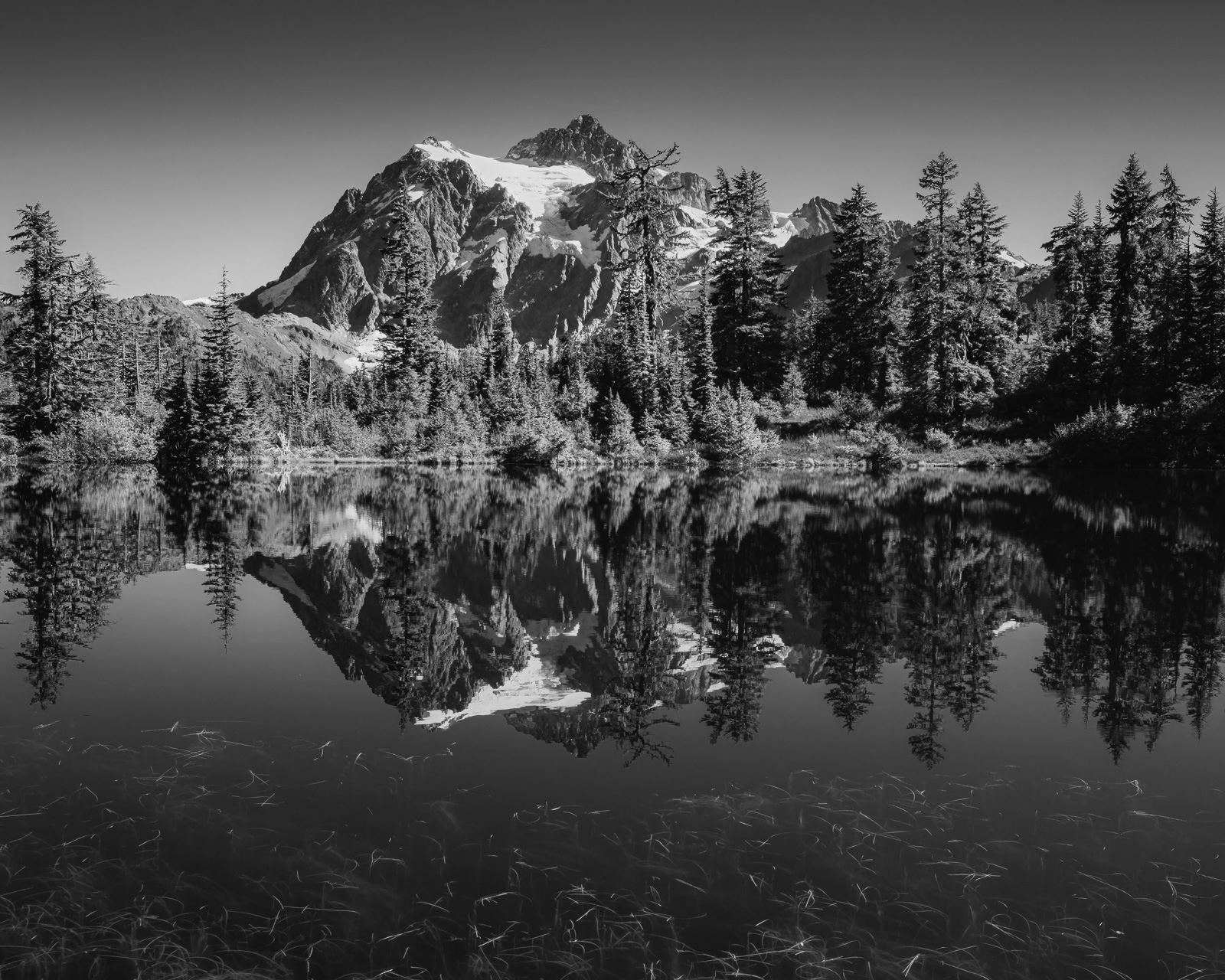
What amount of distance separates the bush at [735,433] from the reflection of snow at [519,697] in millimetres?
42846

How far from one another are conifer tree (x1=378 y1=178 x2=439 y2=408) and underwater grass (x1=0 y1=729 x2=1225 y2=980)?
206ft

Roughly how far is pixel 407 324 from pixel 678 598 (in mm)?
60672

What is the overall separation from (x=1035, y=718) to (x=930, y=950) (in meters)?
4.16

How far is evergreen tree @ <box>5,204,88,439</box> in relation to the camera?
47.2m

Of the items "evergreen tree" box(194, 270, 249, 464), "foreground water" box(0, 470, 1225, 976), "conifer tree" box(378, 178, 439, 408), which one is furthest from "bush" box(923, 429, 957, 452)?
"evergreen tree" box(194, 270, 249, 464)

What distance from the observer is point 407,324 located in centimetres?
6975

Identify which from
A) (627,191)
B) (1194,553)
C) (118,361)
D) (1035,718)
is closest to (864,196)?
(627,191)

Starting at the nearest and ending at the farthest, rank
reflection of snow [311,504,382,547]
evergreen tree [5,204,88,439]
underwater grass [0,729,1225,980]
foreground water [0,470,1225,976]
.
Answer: underwater grass [0,729,1225,980] → foreground water [0,470,1225,976] → reflection of snow [311,504,382,547] → evergreen tree [5,204,88,439]

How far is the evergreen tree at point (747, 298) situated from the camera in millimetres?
59625

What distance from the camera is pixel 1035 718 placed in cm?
805

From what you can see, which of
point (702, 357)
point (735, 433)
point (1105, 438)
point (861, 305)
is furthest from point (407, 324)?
point (1105, 438)

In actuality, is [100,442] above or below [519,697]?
above

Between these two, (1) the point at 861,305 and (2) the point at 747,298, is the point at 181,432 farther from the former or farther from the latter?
(1) the point at 861,305

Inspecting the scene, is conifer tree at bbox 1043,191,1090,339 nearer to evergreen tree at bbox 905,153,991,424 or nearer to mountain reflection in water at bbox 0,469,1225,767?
evergreen tree at bbox 905,153,991,424
